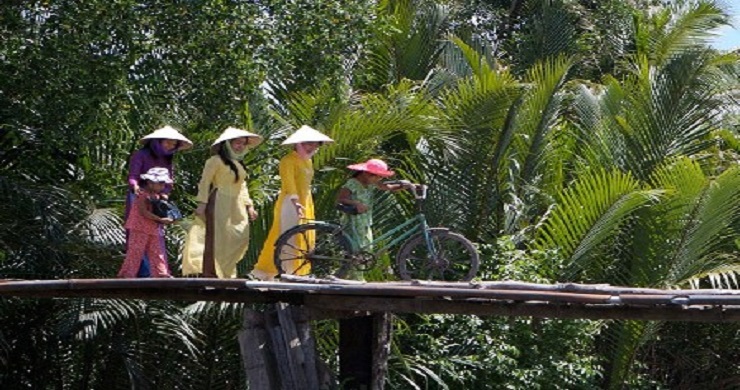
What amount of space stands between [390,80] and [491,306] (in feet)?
23.7

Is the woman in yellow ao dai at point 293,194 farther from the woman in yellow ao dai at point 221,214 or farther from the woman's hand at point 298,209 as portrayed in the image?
the woman in yellow ao dai at point 221,214

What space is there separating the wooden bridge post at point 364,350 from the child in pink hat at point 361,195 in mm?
530

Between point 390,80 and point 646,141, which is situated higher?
point 390,80

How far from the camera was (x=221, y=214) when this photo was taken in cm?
1098

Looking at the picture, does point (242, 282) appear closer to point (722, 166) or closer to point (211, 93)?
point (211, 93)

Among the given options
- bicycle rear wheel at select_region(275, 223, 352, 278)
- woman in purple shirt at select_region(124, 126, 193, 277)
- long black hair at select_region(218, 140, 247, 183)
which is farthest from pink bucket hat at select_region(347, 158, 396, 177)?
woman in purple shirt at select_region(124, 126, 193, 277)

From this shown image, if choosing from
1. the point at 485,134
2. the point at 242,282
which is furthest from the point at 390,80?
the point at 242,282

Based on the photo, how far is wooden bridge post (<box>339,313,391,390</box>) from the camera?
1120cm

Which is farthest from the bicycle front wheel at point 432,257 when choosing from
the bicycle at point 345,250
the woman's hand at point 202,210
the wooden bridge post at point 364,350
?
the woman's hand at point 202,210

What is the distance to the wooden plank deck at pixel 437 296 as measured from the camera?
8.87 m

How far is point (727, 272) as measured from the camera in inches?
554

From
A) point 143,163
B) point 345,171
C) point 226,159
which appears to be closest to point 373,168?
point 226,159

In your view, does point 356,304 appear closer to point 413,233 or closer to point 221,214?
point 413,233

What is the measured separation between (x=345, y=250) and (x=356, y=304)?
0.48m
